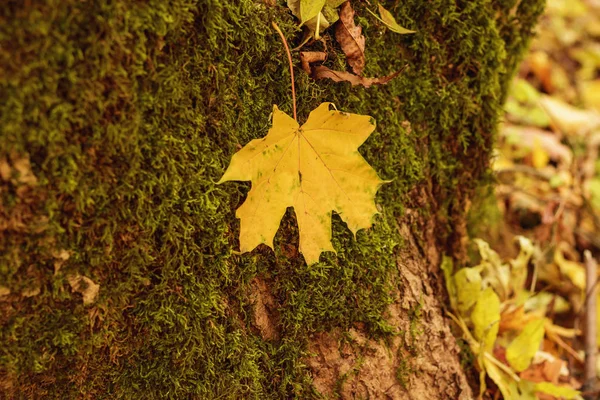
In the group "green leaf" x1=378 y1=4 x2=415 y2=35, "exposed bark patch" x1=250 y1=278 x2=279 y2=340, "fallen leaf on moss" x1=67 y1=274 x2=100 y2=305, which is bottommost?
"exposed bark patch" x1=250 y1=278 x2=279 y2=340

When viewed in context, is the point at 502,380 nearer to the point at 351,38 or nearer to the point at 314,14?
the point at 351,38

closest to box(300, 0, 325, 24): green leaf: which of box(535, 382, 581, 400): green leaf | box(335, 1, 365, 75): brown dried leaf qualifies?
box(335, 1, 365, 75): brown dried leaf

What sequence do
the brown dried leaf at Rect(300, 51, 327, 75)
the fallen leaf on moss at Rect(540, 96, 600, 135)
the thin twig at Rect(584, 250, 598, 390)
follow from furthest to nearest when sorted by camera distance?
1. the fallen leaf on moss at Rect(540, 96, 600, 135)
2. the thin twig at Rect(584, 250, 598, 390)
3. the brown dried leaf at Rect(300, 51, 327, 75)

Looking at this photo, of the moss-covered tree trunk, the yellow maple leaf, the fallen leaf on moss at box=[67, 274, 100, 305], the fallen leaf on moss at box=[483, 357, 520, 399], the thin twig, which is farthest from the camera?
the thin twig

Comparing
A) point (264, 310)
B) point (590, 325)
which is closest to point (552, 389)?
point (590, 325)

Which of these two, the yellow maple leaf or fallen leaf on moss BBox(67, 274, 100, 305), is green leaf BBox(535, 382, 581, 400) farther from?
fallen leaf on moss BBox(67, 274, 100, 305)

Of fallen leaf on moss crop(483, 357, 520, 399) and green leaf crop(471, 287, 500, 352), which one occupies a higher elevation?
green leaf crop(471, 287, 500, 352)

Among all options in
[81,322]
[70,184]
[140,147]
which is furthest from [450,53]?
[81,322]
